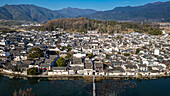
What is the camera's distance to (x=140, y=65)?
1195 centimetres

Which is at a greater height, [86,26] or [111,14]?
[111,14]

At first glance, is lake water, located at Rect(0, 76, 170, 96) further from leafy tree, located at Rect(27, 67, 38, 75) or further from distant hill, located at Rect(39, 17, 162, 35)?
distant hill, located at Rect(39, 17, 162, 35)

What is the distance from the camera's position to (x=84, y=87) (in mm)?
9672

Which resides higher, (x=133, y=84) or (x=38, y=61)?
(x=38, y=61)

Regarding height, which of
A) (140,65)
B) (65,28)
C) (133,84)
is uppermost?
(65,28)

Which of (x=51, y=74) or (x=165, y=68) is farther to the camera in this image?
(x=165, y=68)

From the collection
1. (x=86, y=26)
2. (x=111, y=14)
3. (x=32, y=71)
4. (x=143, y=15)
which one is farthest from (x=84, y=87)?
(x=111, y=14)

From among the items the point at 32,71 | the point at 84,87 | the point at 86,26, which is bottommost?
the point at 84,87

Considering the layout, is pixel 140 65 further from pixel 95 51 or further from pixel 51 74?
pixel 51 74

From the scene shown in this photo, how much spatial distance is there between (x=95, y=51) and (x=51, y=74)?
23.8ft

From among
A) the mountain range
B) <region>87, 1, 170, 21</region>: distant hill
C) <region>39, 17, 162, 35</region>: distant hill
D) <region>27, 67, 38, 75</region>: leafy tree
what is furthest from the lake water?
<region>87, 1, 170, 21</region>: distant hill

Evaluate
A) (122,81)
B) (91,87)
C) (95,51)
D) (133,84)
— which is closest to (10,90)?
(91,87)

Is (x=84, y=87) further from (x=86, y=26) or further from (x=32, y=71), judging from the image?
(x=86, y=26)

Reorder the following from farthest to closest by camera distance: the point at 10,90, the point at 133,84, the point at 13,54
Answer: the point at 13,54 → the point at 133,84 → the point at 10,90
